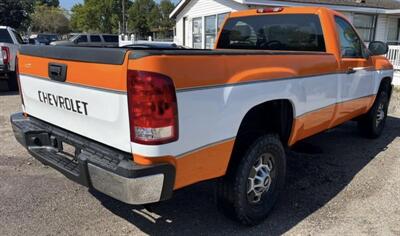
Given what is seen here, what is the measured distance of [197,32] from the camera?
2133 cm

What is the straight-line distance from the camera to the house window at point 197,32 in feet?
68.6

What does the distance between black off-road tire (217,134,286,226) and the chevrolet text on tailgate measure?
1 centimetres

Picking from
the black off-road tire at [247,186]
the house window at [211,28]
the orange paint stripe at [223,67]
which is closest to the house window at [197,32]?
the house window at [211,28]

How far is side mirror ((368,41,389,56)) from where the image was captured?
17.9 feet

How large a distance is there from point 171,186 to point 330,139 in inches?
184

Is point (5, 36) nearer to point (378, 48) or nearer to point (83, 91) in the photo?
point (83, 91)

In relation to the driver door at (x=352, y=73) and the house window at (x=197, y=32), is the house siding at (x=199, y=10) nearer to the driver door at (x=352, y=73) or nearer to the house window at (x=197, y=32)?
the house window at (x=197, y=32)

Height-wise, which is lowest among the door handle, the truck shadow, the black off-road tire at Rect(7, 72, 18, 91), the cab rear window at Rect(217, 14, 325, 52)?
the truck shadow

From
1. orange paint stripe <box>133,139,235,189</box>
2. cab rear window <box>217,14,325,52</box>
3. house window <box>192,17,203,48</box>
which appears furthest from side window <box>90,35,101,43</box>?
orange paint stripe <box>133,139,235,189</box>

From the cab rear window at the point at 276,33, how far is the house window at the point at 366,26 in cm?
1681

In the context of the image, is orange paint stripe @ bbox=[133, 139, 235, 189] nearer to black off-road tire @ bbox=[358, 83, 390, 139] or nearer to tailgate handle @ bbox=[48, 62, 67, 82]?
tailgate handle @ bbox=[48, 62, 67, 82]

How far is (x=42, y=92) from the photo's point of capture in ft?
11.0

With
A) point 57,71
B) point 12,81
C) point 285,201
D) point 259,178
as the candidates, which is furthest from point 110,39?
point 259,178

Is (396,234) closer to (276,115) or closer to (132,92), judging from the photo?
(276,115)
